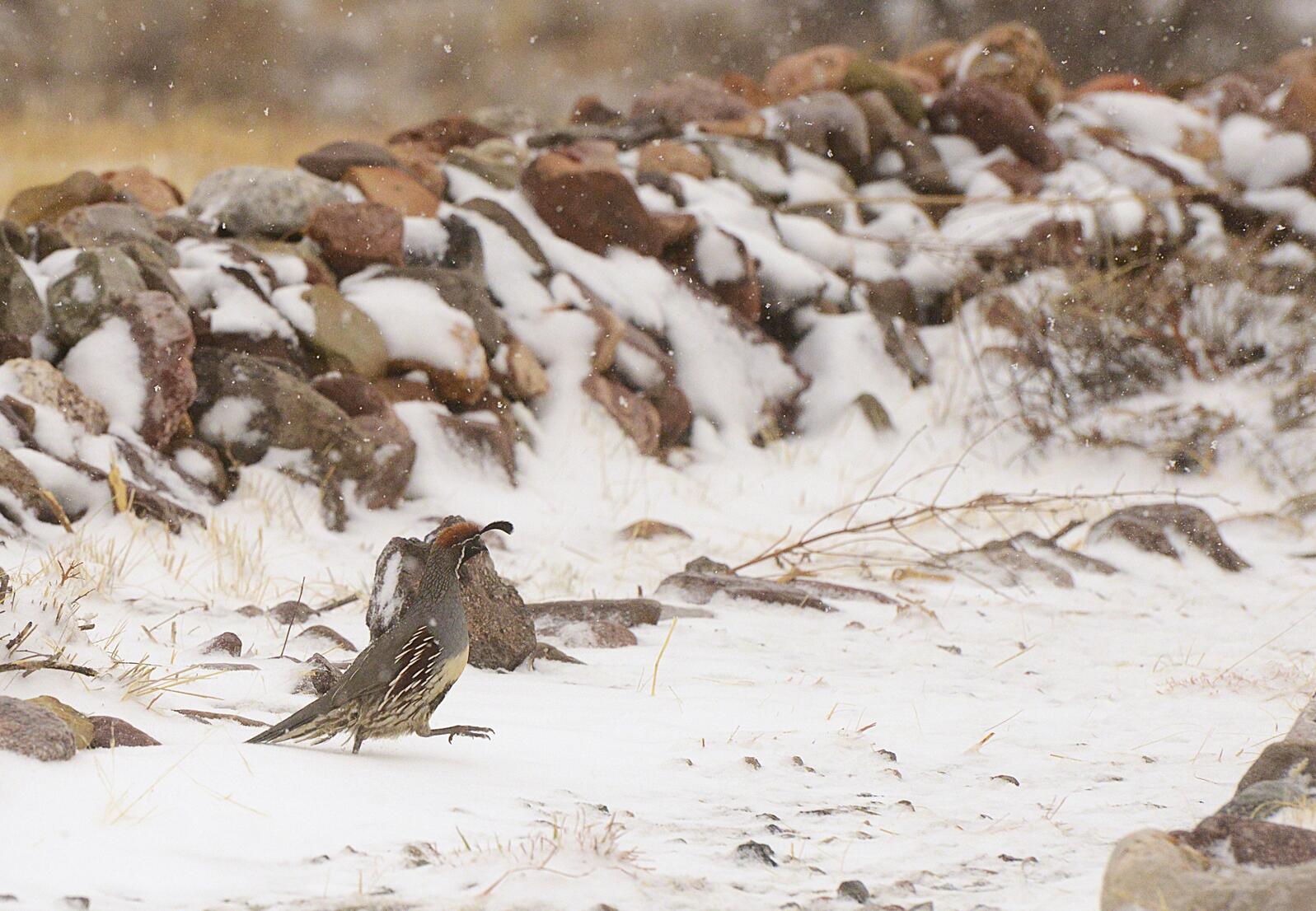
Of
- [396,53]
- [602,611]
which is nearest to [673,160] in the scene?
[396,53]

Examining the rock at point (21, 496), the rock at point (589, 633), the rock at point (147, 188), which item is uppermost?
the rock at point (147, 188)

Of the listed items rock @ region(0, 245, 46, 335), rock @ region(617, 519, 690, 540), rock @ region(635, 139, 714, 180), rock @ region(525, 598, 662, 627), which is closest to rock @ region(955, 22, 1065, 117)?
rock @ region(635, 139, 714, 180)

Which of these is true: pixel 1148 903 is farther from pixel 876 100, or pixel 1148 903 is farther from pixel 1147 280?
pixel 876 100

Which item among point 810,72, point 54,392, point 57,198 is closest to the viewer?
point 54,392

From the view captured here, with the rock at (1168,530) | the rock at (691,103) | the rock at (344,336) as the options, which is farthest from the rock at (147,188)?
the rock at (1168,530)

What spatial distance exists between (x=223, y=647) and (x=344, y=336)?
9.19ft

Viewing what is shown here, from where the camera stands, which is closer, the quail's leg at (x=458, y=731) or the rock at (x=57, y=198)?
the quail's leg at (x=458, y=731)

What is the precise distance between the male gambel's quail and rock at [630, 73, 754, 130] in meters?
6.70

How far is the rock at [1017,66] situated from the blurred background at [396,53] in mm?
1885

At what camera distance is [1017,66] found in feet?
31.0

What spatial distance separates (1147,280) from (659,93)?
3.40 m

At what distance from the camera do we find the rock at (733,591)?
13.3 feet

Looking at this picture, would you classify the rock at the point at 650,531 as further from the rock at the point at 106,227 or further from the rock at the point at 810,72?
the rock at the point at 810,72

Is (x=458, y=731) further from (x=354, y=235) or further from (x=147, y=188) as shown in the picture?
(x=147, y=188)
